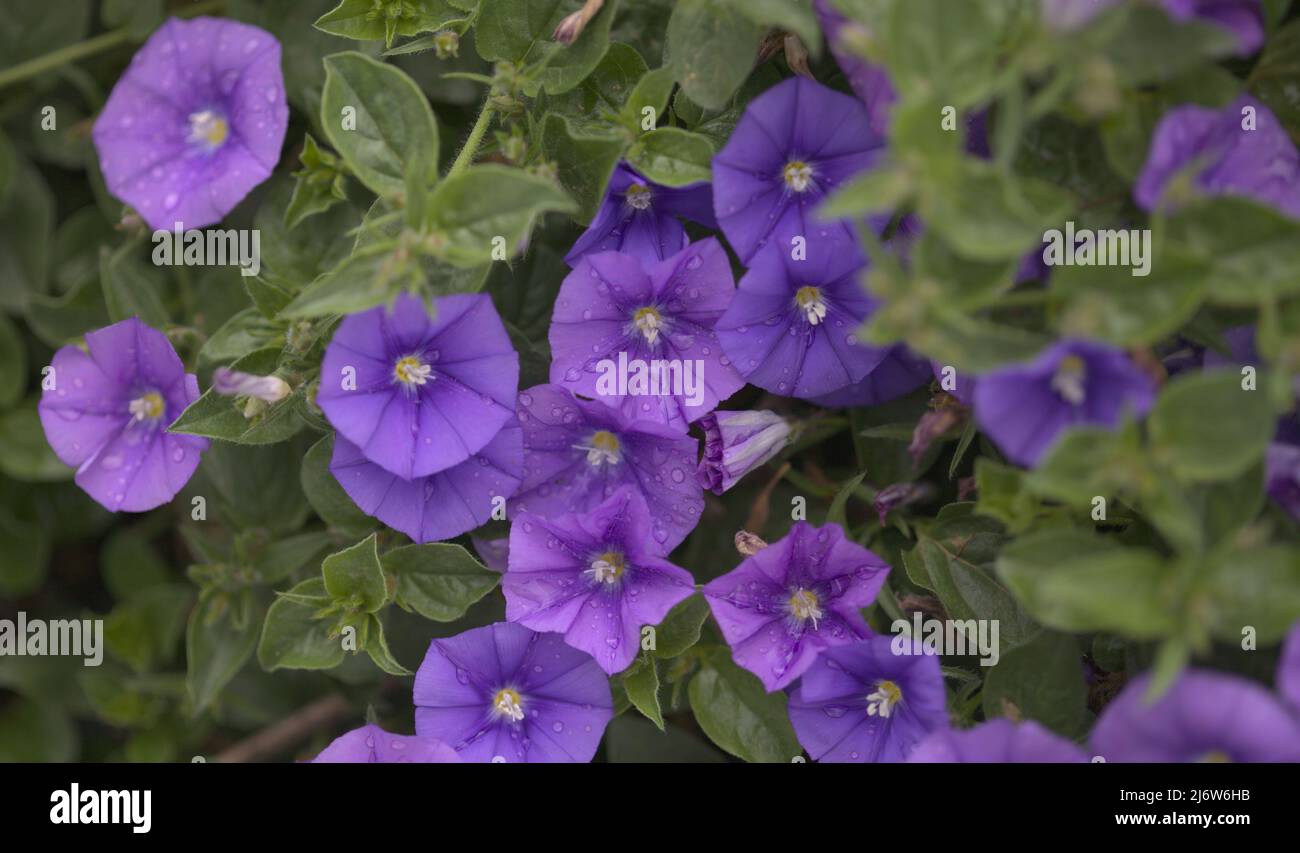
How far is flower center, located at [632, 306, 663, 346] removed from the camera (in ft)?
8.10

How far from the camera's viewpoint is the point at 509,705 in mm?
2441

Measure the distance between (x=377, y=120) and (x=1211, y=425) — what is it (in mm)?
1535

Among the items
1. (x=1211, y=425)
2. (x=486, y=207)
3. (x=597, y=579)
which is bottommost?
(x=597, y=579)

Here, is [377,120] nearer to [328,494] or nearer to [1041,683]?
[328,494]

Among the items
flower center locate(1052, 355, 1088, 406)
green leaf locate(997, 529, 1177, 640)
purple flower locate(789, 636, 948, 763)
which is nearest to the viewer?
green leaf locate(997, 529, 1177, 640)

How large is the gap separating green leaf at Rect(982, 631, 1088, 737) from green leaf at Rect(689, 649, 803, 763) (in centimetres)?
44

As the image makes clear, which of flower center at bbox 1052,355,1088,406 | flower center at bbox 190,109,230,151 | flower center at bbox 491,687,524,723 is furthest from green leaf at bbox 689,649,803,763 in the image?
flower center at bbox 190,109,230,151

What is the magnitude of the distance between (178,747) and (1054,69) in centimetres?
264

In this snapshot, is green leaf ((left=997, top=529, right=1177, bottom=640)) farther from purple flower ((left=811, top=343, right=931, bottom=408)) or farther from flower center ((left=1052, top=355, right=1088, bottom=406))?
purple flower ((left=811, top=343, right=931, bottom=408))

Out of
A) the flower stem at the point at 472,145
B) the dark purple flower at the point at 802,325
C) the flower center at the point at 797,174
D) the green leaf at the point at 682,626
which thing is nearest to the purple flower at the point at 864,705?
the green leaf at the point at 682,626

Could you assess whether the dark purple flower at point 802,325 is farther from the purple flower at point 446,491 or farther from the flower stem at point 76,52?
the flower stem at point 76,52

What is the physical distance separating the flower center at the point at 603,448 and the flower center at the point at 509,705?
1.66ft

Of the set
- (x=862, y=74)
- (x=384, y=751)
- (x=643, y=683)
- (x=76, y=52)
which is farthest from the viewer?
(x=76, y=52)

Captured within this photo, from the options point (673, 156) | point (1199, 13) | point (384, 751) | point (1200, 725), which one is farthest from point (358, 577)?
point (1199, 13)
